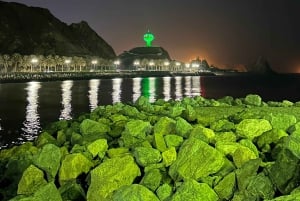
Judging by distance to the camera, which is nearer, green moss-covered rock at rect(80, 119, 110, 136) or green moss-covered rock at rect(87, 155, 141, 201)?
green moss-covered rock at rect(87, 155, 141, 201)

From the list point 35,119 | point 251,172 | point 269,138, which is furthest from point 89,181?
point 35,119

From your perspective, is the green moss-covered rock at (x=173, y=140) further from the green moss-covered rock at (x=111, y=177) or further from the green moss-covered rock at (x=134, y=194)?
the green moss-covered rock at (x=134, y=194)

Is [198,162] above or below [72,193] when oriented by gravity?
above

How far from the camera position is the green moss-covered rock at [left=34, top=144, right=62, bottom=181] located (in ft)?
46.6

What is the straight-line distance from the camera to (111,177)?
1191 centimetres

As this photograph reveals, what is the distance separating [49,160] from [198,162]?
18.2 ft

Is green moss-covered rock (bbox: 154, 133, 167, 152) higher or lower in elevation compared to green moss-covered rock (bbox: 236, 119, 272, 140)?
lower

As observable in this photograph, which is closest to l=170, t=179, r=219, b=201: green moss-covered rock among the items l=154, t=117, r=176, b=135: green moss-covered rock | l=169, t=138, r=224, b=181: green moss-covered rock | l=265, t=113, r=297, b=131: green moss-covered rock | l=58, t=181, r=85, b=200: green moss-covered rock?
l=169, t=138, r=224, b=181: green moss-covered rock

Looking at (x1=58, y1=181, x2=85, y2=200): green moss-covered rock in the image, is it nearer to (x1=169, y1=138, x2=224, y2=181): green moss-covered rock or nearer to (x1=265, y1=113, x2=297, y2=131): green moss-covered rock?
(x1=169, y1=138, x2=224, y2=181): green moss-covered rock

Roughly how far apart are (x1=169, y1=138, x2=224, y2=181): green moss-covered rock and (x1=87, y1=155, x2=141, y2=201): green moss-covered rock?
1383 mm

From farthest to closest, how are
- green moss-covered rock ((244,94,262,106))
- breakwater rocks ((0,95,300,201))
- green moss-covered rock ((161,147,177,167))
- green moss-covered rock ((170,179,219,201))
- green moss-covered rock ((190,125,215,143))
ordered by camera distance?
green moss-covered rock ((244,94,262,106))
green moss-covered rock ((190,125,215,143))
green moss-covered rock ((161,147,177,167))
breakwater rocks ((0,95,300,201))
green moss-covered rock ((170,179,219,201))

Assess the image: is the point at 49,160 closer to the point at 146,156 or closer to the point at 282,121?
the point at 146,156

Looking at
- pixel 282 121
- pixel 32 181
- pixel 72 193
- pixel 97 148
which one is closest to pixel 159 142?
pixel 97 148

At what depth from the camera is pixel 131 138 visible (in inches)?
654
